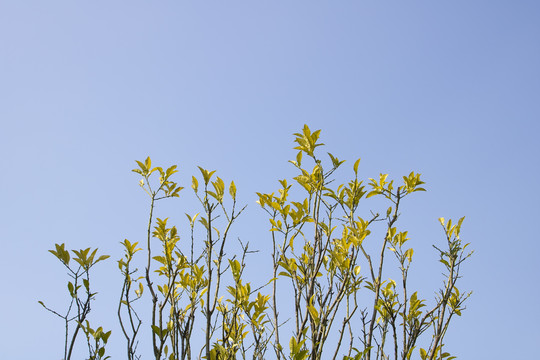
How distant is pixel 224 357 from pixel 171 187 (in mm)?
1044

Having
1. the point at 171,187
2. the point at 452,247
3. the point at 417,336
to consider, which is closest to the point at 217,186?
the point at 171,187

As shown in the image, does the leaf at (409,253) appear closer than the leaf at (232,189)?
No

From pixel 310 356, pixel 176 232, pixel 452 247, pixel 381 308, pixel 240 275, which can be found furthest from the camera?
pixel 452 247

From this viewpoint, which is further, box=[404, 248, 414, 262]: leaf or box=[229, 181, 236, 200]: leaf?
box=[404, 248, 414, 262]: leaf

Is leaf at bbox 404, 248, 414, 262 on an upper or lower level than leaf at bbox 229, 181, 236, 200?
lower

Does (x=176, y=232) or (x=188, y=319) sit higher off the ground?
(x=176, y=232)

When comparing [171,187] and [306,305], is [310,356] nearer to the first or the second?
[306,305]

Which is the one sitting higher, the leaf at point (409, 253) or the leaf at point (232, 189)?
the leaf at point (232, 189)

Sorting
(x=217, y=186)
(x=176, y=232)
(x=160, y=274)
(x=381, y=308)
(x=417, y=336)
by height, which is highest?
(x=217, y=186)

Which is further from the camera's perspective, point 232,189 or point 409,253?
point 409,253

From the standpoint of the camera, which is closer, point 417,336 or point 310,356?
point 310,356

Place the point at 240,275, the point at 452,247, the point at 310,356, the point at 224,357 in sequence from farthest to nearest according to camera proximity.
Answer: the point at 452,247 < the point at 240,275 < the point at 224,357 < the point at 310,356

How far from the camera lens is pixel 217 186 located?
2.33 metres

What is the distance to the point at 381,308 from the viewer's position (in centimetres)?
264
